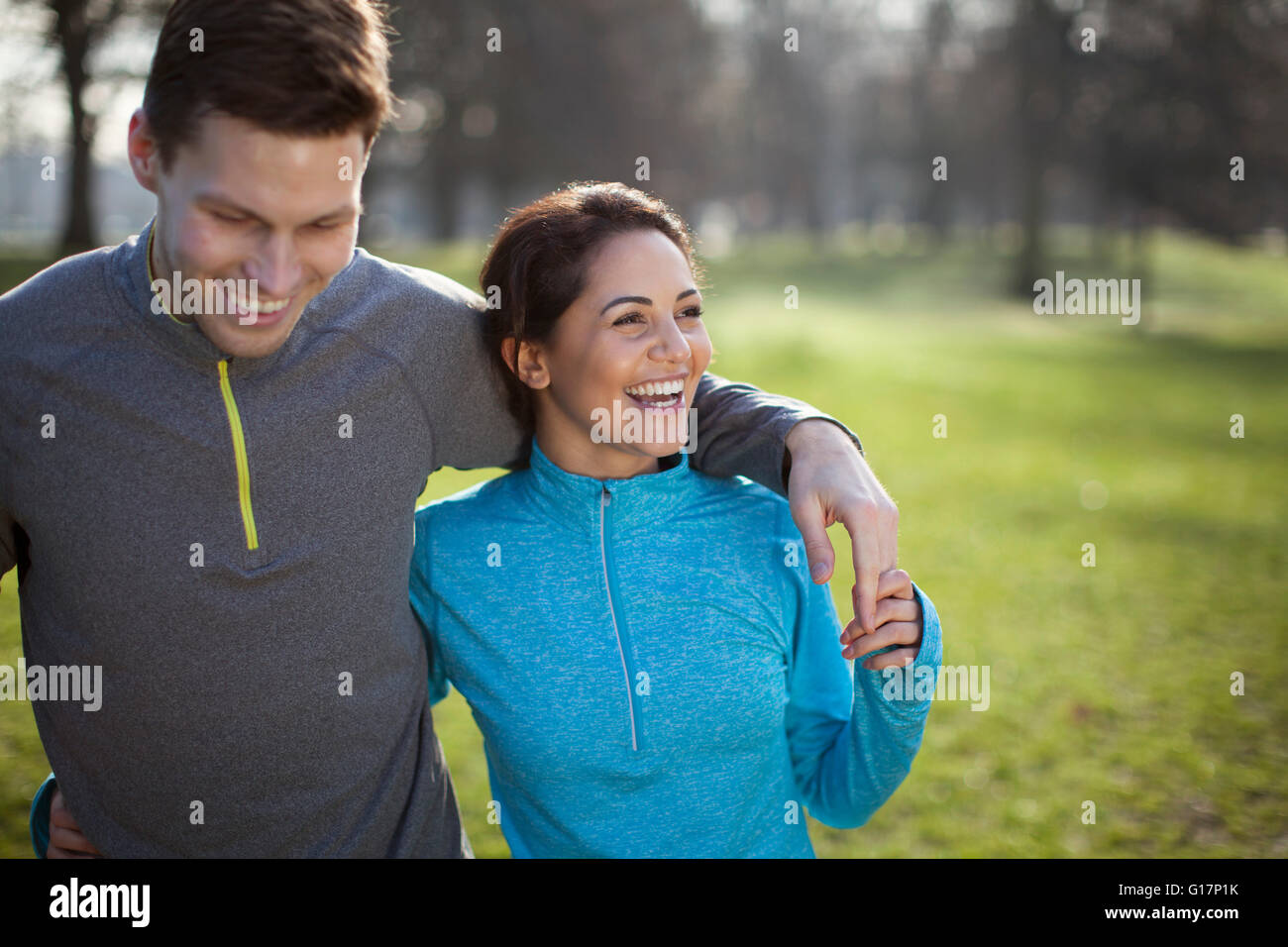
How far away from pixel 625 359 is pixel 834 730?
101cm

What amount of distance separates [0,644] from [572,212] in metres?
5.86

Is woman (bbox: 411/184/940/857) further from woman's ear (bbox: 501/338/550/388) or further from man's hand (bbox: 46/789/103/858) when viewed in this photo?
man's hand (bbox: 46/789/103/858)

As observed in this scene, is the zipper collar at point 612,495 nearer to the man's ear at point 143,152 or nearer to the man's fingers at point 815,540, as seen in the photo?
the man's fingers at point 815,540

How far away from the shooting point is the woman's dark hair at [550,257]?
2.38m

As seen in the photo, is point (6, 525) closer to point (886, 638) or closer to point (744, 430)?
point (744, 430)

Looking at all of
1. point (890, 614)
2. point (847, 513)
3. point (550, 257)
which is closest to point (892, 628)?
point (890, 614)

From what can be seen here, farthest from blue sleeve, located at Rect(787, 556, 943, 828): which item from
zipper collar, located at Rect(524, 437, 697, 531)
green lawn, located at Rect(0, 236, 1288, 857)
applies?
green lawn, located at Rect(0, 236, 1288, 857)

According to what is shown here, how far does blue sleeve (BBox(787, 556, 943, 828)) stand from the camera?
2205mm

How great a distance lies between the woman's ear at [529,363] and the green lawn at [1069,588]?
9.28 feet

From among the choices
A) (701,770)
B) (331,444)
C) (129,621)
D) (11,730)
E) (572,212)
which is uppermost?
(572,212)

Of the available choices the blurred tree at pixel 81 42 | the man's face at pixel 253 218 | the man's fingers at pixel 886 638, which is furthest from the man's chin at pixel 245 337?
the blurred tree at pixel 81 42
